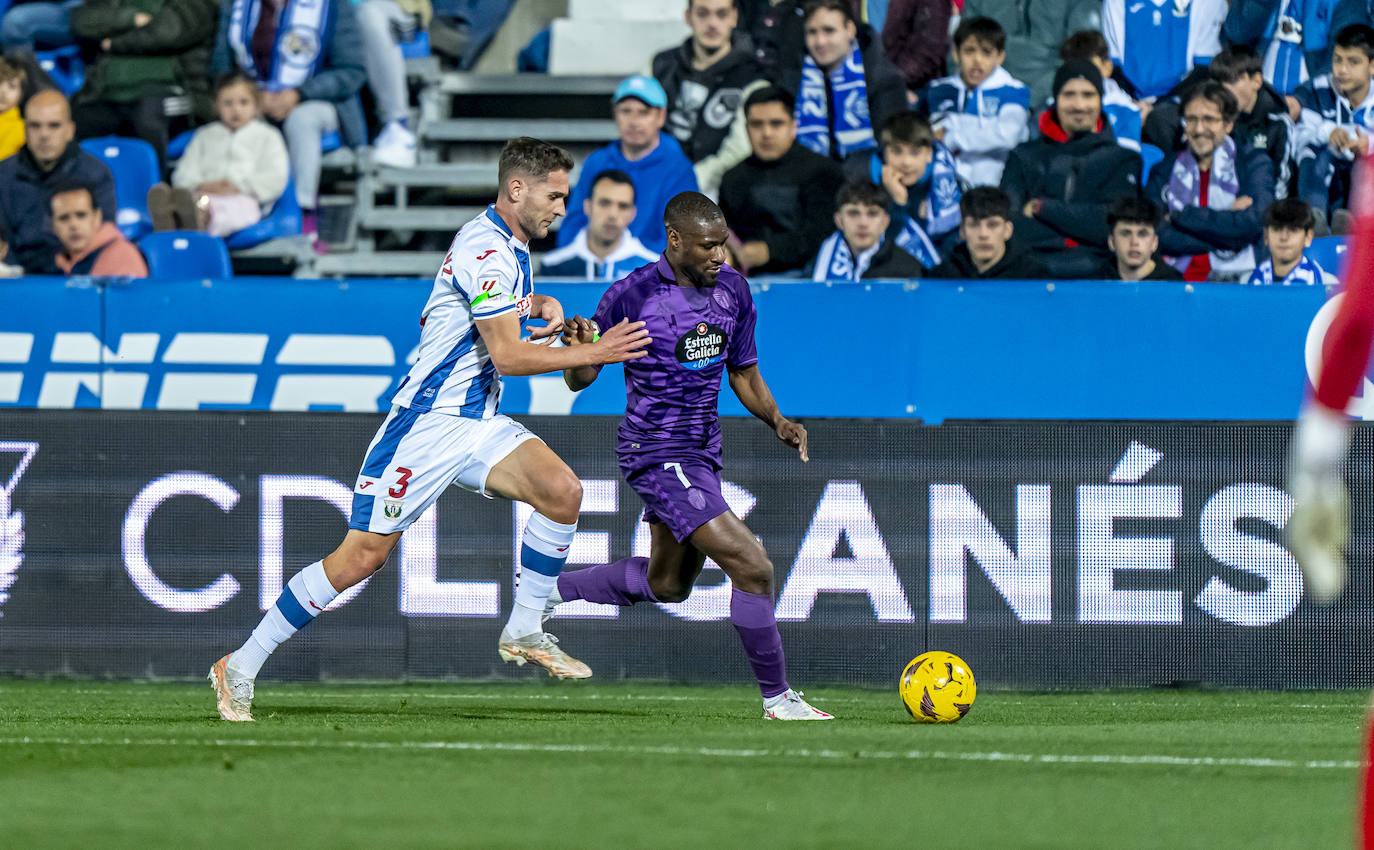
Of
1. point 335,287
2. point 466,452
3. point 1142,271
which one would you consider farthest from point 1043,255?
point 466,452

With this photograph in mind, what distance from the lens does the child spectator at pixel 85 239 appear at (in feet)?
39.4

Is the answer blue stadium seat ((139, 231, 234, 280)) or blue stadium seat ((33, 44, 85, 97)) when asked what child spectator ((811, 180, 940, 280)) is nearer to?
blue stadium seat ((139, 231, 234, 280))

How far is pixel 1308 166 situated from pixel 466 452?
7.05 meters

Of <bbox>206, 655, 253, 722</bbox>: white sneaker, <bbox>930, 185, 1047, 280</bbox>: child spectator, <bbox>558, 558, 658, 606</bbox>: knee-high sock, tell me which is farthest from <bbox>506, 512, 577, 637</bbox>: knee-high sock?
<bbox>930, 185, 1047, 280</bbox>: child spectator

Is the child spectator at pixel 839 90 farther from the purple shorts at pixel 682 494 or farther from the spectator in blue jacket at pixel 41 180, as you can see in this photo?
the purple shorts at pixel 682 494

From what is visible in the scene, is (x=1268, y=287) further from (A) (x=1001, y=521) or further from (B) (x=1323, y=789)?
(B) (x=1323, y=789)

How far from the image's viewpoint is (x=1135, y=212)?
36.3 feet

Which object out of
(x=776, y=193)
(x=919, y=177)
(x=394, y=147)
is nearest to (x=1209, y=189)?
(x=919, y=177)

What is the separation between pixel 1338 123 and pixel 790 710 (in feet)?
22.8

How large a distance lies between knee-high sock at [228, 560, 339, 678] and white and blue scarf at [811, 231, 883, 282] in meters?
5.00

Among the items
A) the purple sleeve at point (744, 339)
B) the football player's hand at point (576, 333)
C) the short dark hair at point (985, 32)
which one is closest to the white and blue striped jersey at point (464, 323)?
the football player's hand at point (576, 333)

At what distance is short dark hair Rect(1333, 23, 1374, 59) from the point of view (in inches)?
478

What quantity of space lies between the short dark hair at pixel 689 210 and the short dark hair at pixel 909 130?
4.53 m

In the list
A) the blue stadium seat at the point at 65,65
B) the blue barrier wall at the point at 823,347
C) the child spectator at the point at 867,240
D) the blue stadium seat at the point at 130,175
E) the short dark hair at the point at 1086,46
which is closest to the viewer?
the blue barrier wall at the point at 823,347
